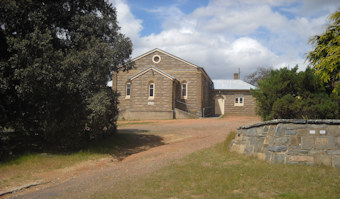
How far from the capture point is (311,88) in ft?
35.6

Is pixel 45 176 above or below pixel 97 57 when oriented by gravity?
below

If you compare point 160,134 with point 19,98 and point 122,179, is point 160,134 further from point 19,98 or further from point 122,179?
point 122,179

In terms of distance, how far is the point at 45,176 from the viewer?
9633 millimetres

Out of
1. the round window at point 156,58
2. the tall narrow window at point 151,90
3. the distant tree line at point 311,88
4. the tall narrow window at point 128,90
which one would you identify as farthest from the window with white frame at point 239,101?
the distant tree line at point 311,88

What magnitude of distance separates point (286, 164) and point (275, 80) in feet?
14.7

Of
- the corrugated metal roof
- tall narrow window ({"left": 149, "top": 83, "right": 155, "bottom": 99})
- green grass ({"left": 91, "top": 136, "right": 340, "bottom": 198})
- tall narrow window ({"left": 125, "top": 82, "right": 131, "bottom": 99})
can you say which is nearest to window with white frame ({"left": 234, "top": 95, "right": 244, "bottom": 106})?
the corrugated metal roof

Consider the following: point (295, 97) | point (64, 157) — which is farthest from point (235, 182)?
point (64, 157)

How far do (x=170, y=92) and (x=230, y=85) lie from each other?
1392 cm

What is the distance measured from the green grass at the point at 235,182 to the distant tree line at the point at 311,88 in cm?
309

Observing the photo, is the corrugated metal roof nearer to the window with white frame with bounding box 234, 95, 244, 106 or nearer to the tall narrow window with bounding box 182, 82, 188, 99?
the window with white frame with bounding box 234, 95, 244, 106

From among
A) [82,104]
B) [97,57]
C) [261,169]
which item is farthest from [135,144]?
[261,169]

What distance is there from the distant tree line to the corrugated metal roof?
28362 millimetres

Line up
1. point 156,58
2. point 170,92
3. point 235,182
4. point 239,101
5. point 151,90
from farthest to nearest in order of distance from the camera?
1. point 239,101
2. point 156,58
3. point 151,90
4. point 170,92
5. point 235,182

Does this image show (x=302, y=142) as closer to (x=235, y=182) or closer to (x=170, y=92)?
(x=235, y=182)
